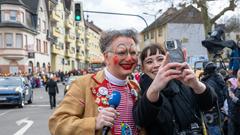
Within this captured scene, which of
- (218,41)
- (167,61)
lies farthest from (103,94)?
(218,41)

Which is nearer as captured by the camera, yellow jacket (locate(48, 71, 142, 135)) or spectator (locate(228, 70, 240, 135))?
yellow jacket (locate(48, 71, 142, 135))

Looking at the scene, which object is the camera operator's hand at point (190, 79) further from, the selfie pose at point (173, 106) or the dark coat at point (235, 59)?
the dark coat at point (235, 59)

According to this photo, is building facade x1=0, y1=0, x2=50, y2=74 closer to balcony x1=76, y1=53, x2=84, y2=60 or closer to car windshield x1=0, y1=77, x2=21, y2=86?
car windshield x1=0, y1=77, x2=21, y2=86

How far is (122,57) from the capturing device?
8.99 feet

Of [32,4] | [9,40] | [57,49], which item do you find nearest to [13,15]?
[9,40]

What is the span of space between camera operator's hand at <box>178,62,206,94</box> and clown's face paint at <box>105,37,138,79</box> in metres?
0.42

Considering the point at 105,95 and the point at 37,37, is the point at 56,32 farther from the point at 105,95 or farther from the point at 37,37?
the point at 105,95

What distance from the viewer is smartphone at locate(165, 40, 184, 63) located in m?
2.30

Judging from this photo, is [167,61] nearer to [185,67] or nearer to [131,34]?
[185,67]

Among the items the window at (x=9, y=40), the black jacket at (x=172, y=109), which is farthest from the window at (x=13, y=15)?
the black jacket at (x=172, y=109)

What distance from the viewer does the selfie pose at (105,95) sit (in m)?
2.57

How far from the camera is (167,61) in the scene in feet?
7.61

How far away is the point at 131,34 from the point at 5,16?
49355 millimetres

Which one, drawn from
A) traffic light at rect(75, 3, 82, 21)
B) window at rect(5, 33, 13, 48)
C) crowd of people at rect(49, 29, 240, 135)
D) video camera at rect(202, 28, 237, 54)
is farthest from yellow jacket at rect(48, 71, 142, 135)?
window at rect(5, 33, 13, 48)
